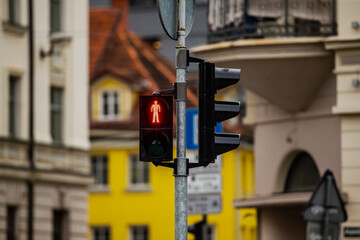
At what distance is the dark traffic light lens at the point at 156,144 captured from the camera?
550 inches

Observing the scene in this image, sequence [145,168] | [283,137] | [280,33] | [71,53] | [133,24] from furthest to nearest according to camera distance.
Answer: [133,24] → [145,168] → [71,53] → [283,137] → [280,33]

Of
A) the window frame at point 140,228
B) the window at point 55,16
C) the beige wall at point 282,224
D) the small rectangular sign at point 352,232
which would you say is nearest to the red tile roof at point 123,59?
the window frame at point 140,228

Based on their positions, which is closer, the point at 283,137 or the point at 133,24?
the point at 283,137

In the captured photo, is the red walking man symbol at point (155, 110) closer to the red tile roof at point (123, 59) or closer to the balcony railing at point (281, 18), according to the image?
the balcony railing at point (281, 18)

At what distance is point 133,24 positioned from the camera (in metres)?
70.9

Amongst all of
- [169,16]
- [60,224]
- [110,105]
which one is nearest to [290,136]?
[169,16]

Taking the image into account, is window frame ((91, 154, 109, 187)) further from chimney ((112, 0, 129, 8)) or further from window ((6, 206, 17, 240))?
window ((6, 206, 17, 240))

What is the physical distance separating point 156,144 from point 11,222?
1141 inches

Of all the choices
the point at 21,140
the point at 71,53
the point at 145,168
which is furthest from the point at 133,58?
the point at 21,140

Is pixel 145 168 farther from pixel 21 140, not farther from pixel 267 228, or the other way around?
pixel 267 228

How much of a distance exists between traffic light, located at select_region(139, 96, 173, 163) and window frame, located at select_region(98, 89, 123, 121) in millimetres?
46511

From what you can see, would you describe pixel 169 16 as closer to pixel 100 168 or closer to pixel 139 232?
pixel 139 232

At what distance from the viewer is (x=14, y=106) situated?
141ft

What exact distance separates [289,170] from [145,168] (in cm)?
3754
